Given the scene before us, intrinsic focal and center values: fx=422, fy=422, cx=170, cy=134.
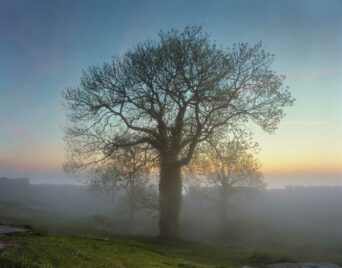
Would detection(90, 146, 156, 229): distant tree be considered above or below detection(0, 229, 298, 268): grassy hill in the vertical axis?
above

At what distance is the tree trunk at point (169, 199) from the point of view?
39.8 m

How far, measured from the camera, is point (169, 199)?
3994 cm

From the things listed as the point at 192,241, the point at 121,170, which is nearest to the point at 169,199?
the point at 192,241

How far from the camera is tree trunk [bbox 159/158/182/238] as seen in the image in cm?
3981

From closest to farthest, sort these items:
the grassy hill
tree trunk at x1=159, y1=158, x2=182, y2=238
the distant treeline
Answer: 1. the grassy hill
2. tree trunk at x1=159, y1=158, x2=182, y2=238
3. the distant treeline

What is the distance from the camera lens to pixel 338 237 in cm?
5759

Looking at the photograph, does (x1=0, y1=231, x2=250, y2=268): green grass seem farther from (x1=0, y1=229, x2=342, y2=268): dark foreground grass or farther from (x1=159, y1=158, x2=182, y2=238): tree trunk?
(x1=159, y1=158, x2=182, y2=238): tree trunk

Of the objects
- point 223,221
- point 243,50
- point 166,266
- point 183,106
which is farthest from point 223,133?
point 223,221

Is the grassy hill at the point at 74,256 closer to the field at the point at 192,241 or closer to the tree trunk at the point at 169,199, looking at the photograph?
the field at the point at 192,241

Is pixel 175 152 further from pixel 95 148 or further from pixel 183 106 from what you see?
pixel 95 148

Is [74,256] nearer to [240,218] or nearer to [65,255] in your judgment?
[65,255]

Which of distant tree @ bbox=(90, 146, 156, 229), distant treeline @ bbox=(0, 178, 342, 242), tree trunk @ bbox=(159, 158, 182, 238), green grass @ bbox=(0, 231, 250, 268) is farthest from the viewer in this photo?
distant treeline @ bbox=(0, 178, 342, 242)

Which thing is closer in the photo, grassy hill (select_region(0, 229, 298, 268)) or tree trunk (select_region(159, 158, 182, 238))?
grassy hill (select_region(0, 229, 298, 268))

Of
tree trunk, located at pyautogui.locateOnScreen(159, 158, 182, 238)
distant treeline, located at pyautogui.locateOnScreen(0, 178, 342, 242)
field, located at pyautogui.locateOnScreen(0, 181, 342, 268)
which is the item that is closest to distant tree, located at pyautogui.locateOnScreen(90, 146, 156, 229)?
tree trunk, located at pyautogui.locateOnScreen(159, 158, 182, 238)
